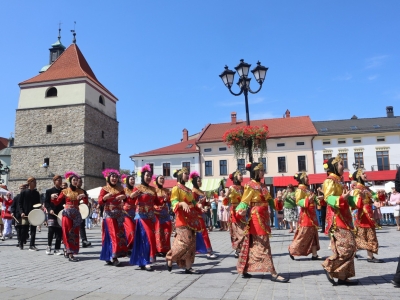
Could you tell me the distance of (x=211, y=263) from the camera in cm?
775

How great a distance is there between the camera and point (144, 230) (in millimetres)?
7215

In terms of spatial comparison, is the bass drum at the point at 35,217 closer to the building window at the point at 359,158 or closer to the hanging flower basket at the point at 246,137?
the hanging flower basket at the point at 246,137

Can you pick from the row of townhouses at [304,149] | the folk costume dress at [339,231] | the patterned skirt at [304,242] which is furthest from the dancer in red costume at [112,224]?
the row of townhouses at [304,149]

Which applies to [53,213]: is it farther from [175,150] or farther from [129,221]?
[175,150]

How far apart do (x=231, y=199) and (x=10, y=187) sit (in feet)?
139

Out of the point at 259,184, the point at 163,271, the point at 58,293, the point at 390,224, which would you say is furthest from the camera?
the point at 390,224

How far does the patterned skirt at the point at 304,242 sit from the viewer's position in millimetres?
7785

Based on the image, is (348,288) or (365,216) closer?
(348,288)

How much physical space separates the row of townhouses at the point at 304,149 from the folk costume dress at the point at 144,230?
30781 millimetres

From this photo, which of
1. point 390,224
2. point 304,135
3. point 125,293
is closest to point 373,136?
point 304,135

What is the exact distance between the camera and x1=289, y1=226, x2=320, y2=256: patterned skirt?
779 cm

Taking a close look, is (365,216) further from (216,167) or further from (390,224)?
(216,167)

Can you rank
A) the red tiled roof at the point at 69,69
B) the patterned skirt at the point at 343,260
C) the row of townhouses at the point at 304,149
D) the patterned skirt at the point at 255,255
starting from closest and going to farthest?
1. the patterned skirt at the point at 343,260
2. the patterned skirt at the point at 255,255
3. the row of townhouses at the point at 304,149
4. the red tiled roof at the point at 69,69

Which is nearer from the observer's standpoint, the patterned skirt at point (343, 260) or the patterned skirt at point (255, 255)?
the patterned skirt at point (343, 260)
